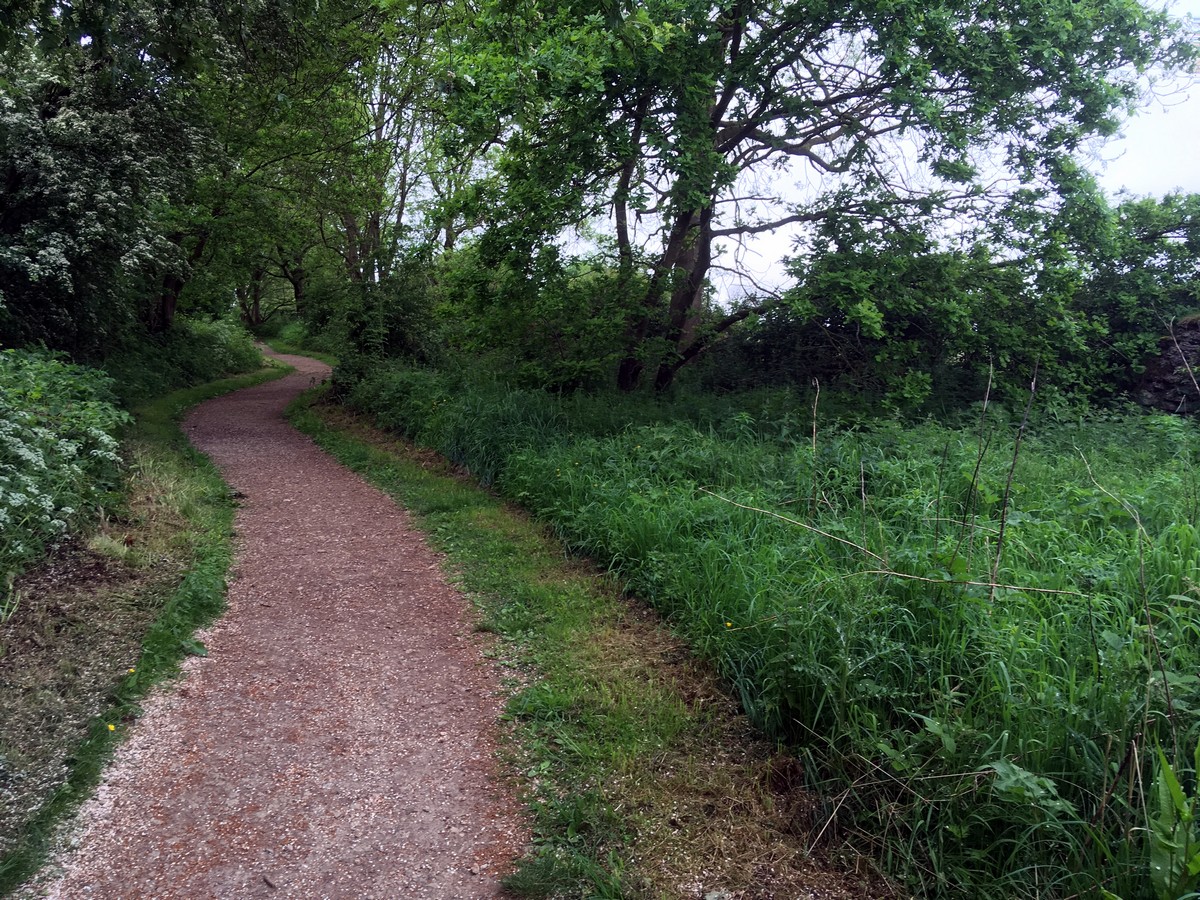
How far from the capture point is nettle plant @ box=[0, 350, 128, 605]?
4832mm

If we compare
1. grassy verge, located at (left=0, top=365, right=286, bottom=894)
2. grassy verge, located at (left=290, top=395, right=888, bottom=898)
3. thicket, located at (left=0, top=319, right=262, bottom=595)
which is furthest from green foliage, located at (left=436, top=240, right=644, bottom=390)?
grassy verge, located at (left=290, top=395, right=888, bottom=898)

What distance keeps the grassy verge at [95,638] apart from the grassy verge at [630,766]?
192 cm

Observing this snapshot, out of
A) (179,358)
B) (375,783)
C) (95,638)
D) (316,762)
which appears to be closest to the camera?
(375,783)

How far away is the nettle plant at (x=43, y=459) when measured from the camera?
4832 mm

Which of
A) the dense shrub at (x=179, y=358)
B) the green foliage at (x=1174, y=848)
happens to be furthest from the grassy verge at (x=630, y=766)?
the dense shrub at (x=179, y=358)

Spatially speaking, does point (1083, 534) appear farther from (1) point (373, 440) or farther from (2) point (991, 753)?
(1) point (373, 440)

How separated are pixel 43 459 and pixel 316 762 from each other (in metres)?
3.63

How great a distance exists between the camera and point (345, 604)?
216 inches

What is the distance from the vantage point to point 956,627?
3.46 m

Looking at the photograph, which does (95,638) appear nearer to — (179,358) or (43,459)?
(43,459)

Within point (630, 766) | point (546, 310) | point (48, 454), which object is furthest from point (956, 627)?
point (546, 310)

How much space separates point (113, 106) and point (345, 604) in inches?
360

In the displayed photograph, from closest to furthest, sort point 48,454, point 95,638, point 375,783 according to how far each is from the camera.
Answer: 1. point 375,783
2. point 95,638
3. point 48,454

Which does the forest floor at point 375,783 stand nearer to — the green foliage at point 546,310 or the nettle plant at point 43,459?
the nettle plant at point 43,459
